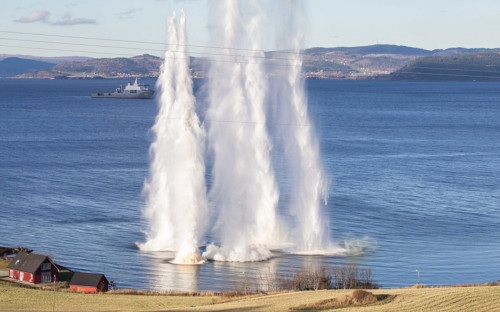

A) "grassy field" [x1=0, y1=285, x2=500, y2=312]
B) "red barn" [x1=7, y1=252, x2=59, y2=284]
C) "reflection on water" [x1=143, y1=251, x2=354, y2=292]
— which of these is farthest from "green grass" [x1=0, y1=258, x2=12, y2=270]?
"reflection on water" [x1=143, y1=251, x2=354, y2=292]

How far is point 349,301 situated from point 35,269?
1733cm

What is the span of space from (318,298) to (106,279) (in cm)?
1165

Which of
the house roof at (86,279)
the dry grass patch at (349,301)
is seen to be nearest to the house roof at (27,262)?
the house roof at (86,279)

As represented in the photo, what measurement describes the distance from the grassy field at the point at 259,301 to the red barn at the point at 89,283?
0.89 m

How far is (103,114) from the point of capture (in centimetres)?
15350

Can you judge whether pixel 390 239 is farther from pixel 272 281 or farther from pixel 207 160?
pixel 207 160

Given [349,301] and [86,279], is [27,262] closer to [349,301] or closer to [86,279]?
[86,279]

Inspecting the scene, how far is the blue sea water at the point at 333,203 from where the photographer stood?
48.0m

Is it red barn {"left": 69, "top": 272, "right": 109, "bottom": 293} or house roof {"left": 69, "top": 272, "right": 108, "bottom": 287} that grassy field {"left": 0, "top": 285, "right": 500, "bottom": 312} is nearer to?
red barn {"left": 69, "top": 272, "right": 109, "bottom": 293}

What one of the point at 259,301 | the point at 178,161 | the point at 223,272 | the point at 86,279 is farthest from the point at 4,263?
the point at 259,301

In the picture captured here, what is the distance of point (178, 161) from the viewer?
51.6 m

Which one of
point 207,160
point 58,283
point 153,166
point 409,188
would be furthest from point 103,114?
point 58,283

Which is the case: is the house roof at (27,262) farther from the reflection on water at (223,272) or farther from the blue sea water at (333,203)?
the reflection on water at (223,272)

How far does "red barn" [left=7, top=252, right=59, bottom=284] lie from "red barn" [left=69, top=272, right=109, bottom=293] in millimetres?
2251
